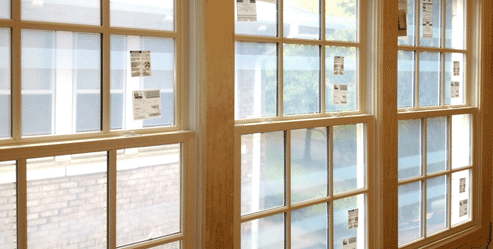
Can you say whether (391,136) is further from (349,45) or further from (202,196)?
(202,196)

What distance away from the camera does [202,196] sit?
2076 mm

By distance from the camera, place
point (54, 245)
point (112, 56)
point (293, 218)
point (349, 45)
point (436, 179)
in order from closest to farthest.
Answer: point (54, 245), point (112, 56), point (293, 218), point (349, 45), point (436, 179)

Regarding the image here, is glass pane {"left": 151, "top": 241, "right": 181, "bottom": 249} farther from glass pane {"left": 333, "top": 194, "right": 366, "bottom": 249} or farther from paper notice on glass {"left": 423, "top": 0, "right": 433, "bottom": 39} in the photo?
paper notice on glass {"left": 423, "top": 0, "right": 433, "bottom": 39}

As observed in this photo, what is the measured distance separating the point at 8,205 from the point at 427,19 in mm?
2988

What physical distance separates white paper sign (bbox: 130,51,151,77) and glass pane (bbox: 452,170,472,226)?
2778mm

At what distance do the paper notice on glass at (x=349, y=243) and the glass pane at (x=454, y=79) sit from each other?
4.82 feet

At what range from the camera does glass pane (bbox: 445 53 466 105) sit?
3.62 m

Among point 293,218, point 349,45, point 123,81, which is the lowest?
point 293,218

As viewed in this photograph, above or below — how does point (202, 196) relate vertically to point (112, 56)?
below

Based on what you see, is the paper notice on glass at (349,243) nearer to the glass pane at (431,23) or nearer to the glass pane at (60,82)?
the glass pane at (431,23)

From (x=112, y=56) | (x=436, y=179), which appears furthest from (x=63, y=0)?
(x=436, y=179)

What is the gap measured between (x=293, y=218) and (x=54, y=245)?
1254 mm

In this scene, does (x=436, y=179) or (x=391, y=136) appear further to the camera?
(x=436, y=179)

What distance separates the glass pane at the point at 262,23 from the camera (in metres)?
2.28
